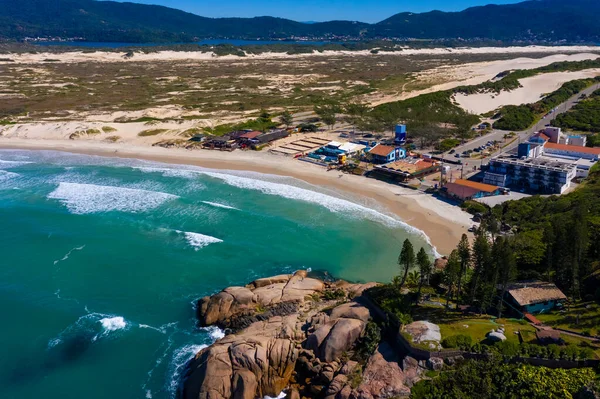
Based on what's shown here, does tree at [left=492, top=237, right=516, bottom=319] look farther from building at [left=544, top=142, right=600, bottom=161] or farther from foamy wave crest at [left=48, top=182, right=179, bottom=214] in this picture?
building at [left=544, top=142, right=600, bottom=161]

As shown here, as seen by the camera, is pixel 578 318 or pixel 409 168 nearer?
pixel 578 318

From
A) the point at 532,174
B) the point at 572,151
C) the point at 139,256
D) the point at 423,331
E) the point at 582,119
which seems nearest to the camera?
the point at 423,331

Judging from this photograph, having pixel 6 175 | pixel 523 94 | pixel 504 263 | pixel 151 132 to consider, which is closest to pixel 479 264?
pixel 504 263

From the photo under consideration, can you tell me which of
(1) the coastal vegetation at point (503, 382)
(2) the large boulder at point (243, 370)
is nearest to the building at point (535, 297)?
(1) the coastal vegetation at point (503, 382)

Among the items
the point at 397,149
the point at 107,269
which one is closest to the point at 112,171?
the point at 107,269

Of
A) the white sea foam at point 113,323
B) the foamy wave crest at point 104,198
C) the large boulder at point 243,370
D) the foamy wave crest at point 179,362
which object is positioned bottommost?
the foamy wave crest at point 179,362

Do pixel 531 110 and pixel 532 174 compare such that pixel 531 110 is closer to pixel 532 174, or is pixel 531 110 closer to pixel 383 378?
pixel 532 174

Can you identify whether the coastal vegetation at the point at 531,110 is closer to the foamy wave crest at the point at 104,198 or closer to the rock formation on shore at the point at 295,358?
the foamy wave crest at the point at 104,198
